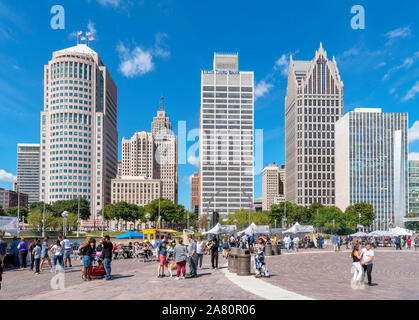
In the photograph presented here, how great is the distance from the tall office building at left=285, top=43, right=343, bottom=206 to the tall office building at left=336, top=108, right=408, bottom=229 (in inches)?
611

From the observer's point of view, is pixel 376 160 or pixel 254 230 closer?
pixel 254 230

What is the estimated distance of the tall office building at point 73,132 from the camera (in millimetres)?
161125

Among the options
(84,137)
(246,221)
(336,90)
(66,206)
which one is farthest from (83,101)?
(336,90)

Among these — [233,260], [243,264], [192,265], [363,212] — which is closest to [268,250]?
[233,260]

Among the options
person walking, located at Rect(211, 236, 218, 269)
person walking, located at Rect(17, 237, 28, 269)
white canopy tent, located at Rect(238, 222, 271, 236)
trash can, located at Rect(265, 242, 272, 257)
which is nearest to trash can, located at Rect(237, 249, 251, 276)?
person walking, located at Rect(211, 236, 218, 269)

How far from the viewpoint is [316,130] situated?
526 ft

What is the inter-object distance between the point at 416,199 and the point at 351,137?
4296cm

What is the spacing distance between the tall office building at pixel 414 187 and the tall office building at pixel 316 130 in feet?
103

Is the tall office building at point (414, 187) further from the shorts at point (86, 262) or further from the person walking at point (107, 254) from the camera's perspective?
the shorts at point (86, 262)

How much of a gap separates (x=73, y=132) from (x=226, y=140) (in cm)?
7044

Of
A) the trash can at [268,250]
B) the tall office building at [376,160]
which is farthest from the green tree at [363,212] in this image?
the trash can at [268,250]

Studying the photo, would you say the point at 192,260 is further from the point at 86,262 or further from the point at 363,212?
the point at 363,212

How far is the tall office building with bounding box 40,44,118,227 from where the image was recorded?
161 meters
